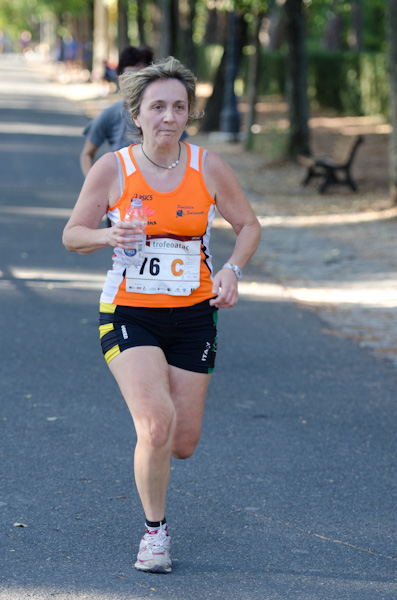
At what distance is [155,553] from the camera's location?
155 inches

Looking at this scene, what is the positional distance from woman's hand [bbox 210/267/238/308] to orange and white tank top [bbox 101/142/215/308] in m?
0.10

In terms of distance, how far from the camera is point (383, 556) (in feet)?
13.8

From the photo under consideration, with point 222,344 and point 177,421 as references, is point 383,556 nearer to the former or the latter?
point 177,421

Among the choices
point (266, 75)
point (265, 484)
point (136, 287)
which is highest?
point (136, 287)

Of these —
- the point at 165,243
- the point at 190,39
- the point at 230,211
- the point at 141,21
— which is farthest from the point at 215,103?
the point at 165,243

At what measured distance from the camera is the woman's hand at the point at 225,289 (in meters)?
3.84

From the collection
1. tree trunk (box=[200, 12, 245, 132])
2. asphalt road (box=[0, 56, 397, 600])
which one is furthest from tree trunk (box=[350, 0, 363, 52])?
asphalt road (box=[0, 56, 397, 600])

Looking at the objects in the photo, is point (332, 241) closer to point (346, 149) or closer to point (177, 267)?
point (346, 149)

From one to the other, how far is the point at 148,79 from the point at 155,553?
1841 mm

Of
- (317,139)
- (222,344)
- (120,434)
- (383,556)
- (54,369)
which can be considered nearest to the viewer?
(383,556)

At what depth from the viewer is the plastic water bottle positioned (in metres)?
3.67

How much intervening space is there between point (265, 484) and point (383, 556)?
3.03 ft

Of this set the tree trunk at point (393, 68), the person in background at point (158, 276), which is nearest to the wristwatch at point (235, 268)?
the person in background at point (158, 276)

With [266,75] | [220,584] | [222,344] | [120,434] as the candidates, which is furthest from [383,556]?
[266,75]
